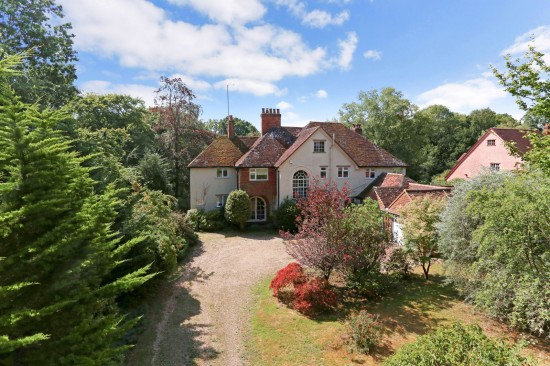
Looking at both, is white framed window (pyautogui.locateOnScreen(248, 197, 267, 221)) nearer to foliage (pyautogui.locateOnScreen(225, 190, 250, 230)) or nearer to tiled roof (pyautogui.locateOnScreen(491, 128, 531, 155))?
foliage (pyautogui.locateOnScreen(225, 190, 250, 230))

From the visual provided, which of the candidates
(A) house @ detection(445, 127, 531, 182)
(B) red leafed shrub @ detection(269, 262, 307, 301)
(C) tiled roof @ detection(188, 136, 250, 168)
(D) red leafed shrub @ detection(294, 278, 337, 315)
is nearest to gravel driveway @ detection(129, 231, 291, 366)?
(B) red leafed shrub @ detection(269, 262, 307, 301)

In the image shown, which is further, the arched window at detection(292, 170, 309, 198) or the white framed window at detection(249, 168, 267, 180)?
the white framed window at detection(249, 168, 267, 180)

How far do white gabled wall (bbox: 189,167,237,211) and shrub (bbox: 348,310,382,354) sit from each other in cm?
2115

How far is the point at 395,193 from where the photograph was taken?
24.6 metres

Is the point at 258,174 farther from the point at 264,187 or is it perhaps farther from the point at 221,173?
the point at 221,173

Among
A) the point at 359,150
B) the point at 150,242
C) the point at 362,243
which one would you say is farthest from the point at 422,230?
the point at 359,150

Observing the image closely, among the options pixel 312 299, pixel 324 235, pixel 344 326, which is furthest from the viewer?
pixel 324 235

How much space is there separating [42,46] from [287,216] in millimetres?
23898

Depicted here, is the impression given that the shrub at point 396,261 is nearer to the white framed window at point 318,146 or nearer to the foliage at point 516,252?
the foliage at point 516,252

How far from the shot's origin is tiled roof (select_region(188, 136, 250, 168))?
1172 inches

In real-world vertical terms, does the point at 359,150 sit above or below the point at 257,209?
above

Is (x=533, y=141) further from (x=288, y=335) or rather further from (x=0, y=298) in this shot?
(x=0, y=298)

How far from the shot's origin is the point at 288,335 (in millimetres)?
12219

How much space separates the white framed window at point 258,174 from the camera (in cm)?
2875
